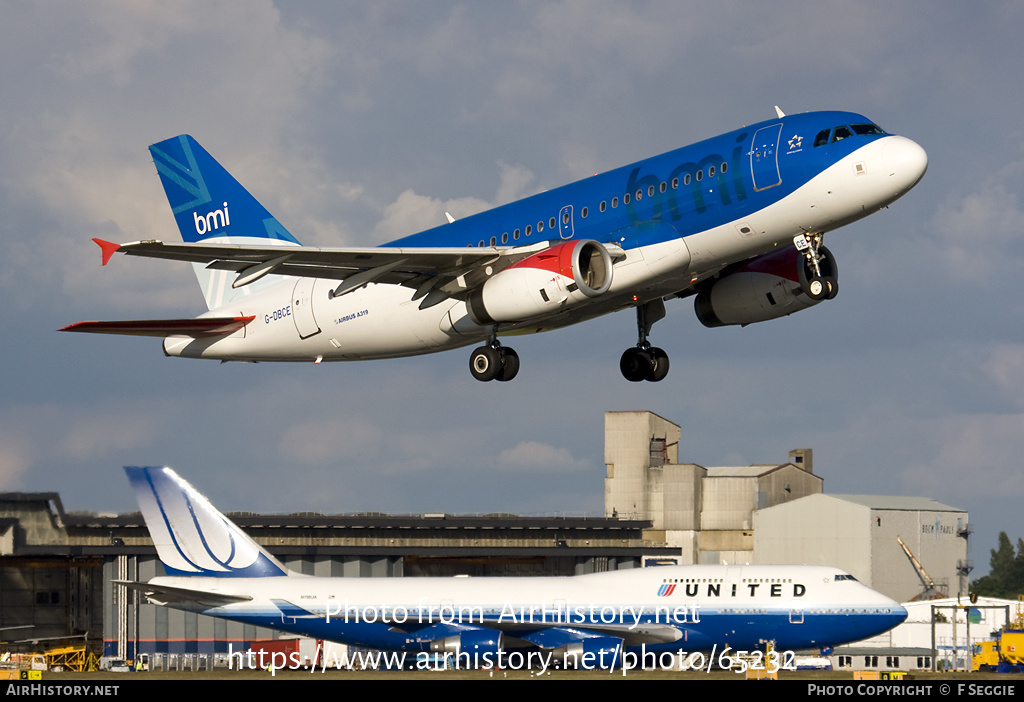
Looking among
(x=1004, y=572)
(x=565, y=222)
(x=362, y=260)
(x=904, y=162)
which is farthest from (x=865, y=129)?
(x=1004, y=572)

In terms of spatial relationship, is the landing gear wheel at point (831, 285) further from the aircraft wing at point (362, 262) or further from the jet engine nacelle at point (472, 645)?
the jet engine nacelle at point (472, 645)

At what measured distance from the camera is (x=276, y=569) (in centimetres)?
5397

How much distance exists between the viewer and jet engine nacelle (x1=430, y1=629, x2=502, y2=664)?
50.5 meters

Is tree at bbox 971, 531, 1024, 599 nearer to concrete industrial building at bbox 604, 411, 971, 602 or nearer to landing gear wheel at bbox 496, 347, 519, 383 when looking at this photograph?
concrete industrial building at bbox 604, 411, 971, 602

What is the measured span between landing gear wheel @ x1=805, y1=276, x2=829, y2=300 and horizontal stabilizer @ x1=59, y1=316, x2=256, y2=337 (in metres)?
18.9

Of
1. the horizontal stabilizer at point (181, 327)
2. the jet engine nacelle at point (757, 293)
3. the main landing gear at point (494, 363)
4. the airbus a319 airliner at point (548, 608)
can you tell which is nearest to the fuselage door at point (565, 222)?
the main landing gear at point (494, 363)

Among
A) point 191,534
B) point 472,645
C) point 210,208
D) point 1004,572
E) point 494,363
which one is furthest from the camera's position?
point 1004,572

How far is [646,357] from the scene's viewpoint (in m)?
45.4

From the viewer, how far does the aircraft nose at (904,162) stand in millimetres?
35656

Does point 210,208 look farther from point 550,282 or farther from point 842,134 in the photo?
point 842,134

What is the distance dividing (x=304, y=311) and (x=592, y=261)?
11.4 m

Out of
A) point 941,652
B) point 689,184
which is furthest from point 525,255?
point 941,652

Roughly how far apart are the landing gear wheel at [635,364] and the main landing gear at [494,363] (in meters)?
4.70

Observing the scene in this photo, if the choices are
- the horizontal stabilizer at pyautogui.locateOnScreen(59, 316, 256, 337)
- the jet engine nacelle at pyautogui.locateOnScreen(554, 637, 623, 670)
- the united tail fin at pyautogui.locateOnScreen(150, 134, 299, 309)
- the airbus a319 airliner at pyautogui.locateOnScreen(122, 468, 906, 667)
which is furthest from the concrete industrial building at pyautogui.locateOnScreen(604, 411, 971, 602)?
the horizontal stabilizer at pyautogui.locateOnScreen(59, 316, 256, 337)
